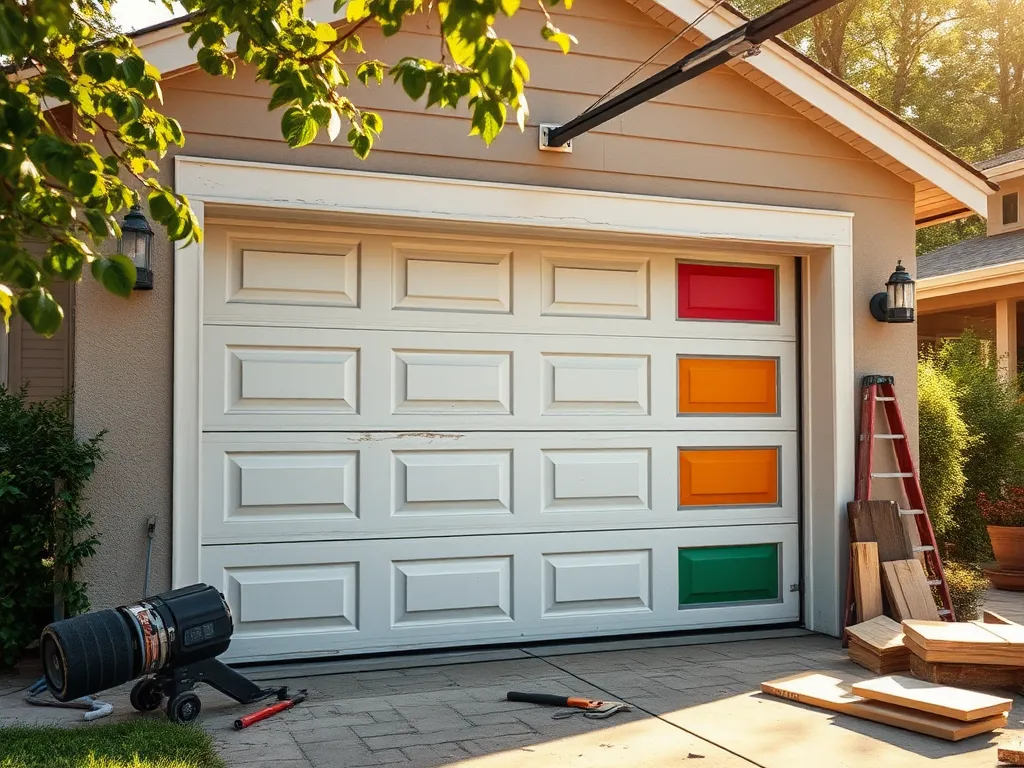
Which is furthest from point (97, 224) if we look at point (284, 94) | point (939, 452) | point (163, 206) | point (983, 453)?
point (983, 453)

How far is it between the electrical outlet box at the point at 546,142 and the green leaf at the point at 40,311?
4356 millimetres

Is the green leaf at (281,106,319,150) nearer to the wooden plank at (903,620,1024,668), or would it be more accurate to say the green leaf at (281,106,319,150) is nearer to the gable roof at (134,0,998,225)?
the gable roof at (134,0,998,225)

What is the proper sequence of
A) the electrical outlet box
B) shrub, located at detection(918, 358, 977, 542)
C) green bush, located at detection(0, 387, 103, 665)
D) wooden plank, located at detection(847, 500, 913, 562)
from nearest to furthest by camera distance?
green bush, located at detection(0, 387, 103, 665) → the electrical outlet box → wooden plank, located at detection(847, 500, 913, 562) → shrub, located at detection(918, 358, 977, 542)

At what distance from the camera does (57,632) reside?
4320mm

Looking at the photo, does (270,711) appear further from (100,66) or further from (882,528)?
(882,528)

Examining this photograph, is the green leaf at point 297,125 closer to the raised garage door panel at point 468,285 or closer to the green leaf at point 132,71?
the green leaf at point 132,71

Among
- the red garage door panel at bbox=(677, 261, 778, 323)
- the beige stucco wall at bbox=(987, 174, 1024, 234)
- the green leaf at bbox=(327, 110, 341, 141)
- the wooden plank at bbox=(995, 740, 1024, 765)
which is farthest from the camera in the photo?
the beige stucco wall at bbox=(987, 174, 1024, 234)

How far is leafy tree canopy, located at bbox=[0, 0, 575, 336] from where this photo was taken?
2.33 m

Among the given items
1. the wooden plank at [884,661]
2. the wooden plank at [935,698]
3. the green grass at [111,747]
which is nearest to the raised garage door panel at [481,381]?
the wooden plank at [884,661]

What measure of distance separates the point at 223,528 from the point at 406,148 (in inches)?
95.4

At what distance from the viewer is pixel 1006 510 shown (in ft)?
30.2

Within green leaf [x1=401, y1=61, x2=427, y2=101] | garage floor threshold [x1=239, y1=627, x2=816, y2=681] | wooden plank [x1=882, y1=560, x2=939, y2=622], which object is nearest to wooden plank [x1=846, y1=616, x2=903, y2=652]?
wooden plank [x1=882, y1=560, x2=939, y2=622]

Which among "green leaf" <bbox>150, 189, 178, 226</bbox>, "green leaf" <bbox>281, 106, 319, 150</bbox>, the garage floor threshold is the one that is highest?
"green leaf" <bbox>281, 106, 319, 150</bbox>

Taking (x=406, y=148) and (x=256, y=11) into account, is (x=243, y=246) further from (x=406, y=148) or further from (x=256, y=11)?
(x=256, y=11)
